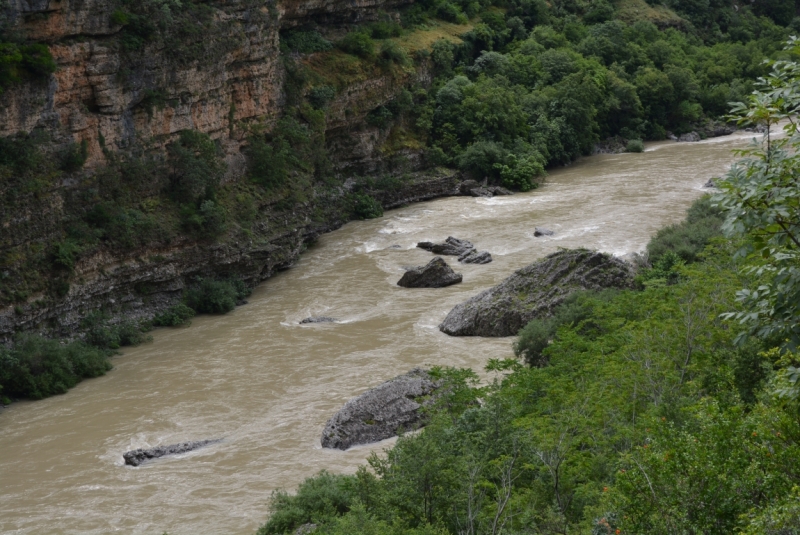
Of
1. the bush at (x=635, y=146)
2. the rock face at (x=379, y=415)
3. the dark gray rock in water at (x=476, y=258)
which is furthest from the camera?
the bush at (x=635, y=146)

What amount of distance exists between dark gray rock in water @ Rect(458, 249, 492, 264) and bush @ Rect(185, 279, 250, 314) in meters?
10.0

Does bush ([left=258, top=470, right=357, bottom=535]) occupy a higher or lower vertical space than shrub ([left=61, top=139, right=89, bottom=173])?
lower

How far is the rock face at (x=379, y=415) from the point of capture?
2347 centimetres

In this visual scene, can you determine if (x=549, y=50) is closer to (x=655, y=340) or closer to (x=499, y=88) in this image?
(x=499, y=88)

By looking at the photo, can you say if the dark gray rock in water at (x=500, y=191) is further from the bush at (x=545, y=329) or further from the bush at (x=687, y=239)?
the bush at (x=545, y=329)

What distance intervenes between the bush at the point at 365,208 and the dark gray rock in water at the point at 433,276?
44.5 feet

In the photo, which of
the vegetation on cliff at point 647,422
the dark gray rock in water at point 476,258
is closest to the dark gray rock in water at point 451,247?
the dark gray rock in water at point 476,258

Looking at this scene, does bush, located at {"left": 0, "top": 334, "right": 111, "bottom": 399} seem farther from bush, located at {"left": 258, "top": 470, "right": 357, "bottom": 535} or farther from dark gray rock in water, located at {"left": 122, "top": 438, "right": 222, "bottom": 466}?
bush, located at {"left": 258, "top": 470, "right": 357, "bottom": 535}

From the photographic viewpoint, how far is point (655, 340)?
61.2 feet

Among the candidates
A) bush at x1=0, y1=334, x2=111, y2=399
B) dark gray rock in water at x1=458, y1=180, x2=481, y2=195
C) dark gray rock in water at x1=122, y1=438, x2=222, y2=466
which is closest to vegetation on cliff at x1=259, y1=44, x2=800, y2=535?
dark gray rock in water at x1=122, y1=438, x2=222, y2=466

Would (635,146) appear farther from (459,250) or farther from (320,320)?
(320,320)

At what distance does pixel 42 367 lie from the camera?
2959 cm

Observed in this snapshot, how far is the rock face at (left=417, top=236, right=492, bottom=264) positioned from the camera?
40000 mm

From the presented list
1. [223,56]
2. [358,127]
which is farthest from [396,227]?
[223,56]
